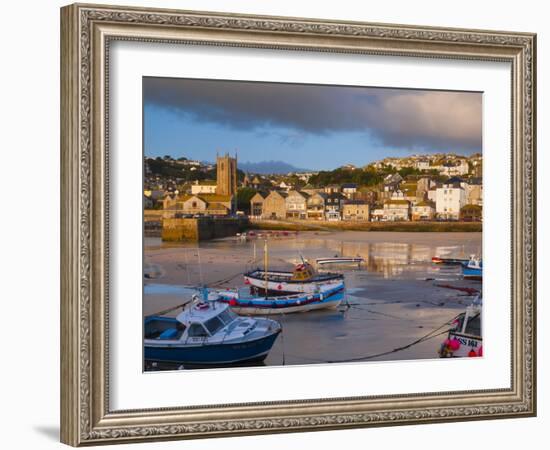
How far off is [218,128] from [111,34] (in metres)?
0.90

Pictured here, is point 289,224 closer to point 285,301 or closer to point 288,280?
point 288,280

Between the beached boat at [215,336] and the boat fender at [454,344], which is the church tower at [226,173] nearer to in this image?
the beached boat at [215,336]

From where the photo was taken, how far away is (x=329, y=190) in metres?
6.77

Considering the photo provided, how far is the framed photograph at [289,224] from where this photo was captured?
20.3 feet

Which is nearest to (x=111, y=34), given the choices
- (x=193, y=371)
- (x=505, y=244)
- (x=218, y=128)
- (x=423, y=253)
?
(x=218, y=128)

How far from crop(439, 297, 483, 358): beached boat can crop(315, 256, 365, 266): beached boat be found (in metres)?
0.83

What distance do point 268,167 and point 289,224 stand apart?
0.41m

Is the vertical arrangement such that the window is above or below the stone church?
below

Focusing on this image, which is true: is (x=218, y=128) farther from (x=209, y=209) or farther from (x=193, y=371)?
(x=193, y=371)

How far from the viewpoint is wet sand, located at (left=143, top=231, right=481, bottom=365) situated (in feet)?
21.2

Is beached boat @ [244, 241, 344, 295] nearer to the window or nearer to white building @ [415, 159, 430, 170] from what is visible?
the window

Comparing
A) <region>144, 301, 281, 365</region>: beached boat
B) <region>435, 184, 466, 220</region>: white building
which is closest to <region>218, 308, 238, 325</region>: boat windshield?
<region>144, 301, 281, 365</region>: beached boat

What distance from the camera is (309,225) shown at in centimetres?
681

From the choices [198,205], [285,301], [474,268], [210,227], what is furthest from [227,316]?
[474,268]
